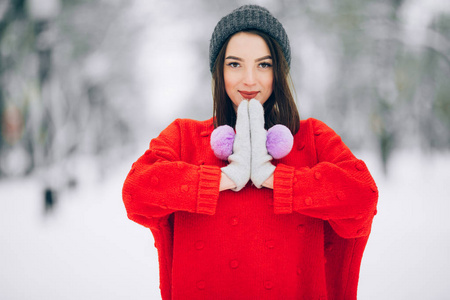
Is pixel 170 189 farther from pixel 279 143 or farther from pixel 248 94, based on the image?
pixel 248 94

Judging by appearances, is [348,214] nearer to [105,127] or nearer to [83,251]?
[83,251]

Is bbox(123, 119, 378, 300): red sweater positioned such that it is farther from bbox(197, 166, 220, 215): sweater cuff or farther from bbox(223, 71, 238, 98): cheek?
bbox(223, 71, 238, 98): cheek

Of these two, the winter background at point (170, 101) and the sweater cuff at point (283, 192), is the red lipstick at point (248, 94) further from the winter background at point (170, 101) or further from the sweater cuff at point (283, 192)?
the winter background at point (170, 101)

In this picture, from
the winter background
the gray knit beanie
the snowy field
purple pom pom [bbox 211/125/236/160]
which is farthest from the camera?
the winter background

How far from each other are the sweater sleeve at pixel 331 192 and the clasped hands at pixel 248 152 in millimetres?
55

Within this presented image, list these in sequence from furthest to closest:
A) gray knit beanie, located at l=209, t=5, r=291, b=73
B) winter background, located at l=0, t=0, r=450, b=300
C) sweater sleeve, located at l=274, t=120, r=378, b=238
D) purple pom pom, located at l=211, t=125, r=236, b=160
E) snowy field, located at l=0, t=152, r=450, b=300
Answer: winter background, located at l=0, t=0, r=450, b=300 < snowy field, located at l=0, t=152, r=450, b=300 < gray knit beanie, located at l=209, t=5, r=291, b=73 < purple pom pom, located at l=211, t=125, r=236, b=160 < sweater sleeve, located at l=274, t=120, r=378, b=238

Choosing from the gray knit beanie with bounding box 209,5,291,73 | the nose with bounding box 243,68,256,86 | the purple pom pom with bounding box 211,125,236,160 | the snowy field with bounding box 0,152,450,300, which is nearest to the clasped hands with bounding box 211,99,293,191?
the purple pom pom with bounding box 211,125,236,160

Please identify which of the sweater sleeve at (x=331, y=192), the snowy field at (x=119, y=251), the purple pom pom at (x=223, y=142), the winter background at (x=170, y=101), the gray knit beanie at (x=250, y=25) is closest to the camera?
the sweater sleeve at (x=331, y=192)

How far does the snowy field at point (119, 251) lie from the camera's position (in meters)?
2.54

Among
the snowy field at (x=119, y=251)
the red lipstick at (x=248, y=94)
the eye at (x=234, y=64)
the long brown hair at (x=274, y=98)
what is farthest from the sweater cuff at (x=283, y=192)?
the snowy field at (x=119, y=251)

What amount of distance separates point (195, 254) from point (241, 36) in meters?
0.81

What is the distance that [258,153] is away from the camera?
104 cm

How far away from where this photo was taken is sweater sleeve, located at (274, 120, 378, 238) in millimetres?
961

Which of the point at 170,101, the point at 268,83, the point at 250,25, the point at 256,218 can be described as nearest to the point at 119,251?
the point at 256,218
